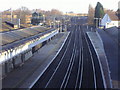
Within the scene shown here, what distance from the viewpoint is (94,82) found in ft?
49.3

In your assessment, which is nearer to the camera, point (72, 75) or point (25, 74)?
point (72, 75)

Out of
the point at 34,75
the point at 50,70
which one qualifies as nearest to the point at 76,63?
the point at 50,70

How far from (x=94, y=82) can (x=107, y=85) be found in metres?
1.12

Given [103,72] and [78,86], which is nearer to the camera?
[78,86]

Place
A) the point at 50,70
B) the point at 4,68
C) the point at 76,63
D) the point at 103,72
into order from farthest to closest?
the point at 76,63 < the point at 50,70 < the point at 103,72 < the point at 4,68

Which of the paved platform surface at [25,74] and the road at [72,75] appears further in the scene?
the paved platform surface at [25,74]

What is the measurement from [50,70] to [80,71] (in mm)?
2527

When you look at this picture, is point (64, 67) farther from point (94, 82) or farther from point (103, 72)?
point (94, 82)

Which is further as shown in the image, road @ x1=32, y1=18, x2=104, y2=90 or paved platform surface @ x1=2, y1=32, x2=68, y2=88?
paved platform surface @ x1=2, y1=32, x2=68, y2=88

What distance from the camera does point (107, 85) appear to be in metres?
14.1

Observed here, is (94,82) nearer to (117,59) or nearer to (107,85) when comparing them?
(107,85)

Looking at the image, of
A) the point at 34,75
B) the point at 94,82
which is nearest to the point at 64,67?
the point at 34,75

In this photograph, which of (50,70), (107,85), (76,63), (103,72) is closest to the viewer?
(107,85)

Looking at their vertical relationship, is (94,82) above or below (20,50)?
below
